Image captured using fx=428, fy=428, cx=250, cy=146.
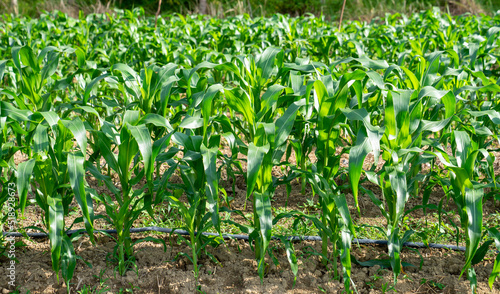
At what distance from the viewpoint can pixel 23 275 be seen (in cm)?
218

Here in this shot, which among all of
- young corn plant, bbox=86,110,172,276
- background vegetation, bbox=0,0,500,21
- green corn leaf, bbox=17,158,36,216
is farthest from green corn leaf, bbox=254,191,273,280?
background vegetation, bbox=0,0,500,21

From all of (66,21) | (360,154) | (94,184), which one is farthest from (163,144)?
(66,21)

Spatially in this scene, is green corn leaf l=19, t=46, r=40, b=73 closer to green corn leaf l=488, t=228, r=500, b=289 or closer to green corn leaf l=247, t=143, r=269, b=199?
green corn leaf l=247, t=143, r=269, b=199

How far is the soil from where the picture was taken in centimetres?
212

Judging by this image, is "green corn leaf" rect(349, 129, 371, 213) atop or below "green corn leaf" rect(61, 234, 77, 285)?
atop

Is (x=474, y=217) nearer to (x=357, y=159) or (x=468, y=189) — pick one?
(x=468, y=189)

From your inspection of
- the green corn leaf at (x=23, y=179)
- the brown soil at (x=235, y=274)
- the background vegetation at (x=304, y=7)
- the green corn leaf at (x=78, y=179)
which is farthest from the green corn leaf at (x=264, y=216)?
the background vegetation at (x=304, y=7)

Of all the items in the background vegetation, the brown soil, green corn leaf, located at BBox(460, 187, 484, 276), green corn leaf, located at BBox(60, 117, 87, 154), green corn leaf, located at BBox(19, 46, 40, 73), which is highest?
the background vegetation

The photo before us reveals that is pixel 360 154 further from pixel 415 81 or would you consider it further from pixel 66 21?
pixel 66 21

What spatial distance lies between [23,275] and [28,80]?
1176mm

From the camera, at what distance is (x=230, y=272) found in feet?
7.35

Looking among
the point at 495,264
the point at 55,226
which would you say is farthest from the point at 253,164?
the point at 495,264

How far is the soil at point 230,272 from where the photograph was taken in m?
Answer: 2.12

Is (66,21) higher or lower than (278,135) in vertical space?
higher
